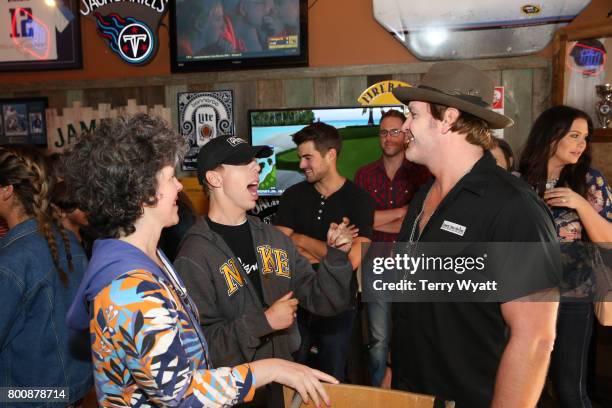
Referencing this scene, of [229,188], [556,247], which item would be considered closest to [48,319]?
[229,188]

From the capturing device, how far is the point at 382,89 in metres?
4.35

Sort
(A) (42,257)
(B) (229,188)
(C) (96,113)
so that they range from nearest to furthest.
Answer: (A) (42,257) < (B) (229,188) < (C) (96,113)

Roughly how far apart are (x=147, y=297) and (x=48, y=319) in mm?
1035

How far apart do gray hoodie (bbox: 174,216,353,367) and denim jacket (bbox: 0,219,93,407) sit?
51 cm

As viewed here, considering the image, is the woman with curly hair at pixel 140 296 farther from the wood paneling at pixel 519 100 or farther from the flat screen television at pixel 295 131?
the wood paneling at pixel 519 100

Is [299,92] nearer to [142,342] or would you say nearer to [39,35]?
[39,35]

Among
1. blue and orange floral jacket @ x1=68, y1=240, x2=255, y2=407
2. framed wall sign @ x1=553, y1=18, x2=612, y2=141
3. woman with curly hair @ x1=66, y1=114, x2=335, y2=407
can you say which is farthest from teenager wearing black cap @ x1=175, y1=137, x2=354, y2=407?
framed wall sign @ x1=553, y1=18, x2=612, y2=141

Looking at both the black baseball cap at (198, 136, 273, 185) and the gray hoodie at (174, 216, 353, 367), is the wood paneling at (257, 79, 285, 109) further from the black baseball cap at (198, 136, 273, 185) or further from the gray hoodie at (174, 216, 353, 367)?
the gray hoodie at (174, 216, 353, 367)

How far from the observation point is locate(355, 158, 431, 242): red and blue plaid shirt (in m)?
3.75

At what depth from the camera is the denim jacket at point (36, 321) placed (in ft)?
6.23

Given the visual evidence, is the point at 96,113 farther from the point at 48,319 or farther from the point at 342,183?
the point at 48,319

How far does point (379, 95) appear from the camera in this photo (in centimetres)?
436

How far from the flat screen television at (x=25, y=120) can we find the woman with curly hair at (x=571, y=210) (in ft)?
14.7

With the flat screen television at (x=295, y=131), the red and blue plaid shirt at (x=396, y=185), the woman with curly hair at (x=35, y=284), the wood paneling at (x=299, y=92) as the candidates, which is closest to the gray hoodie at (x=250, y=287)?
the woman with curly hair at (x=35, y=284)
